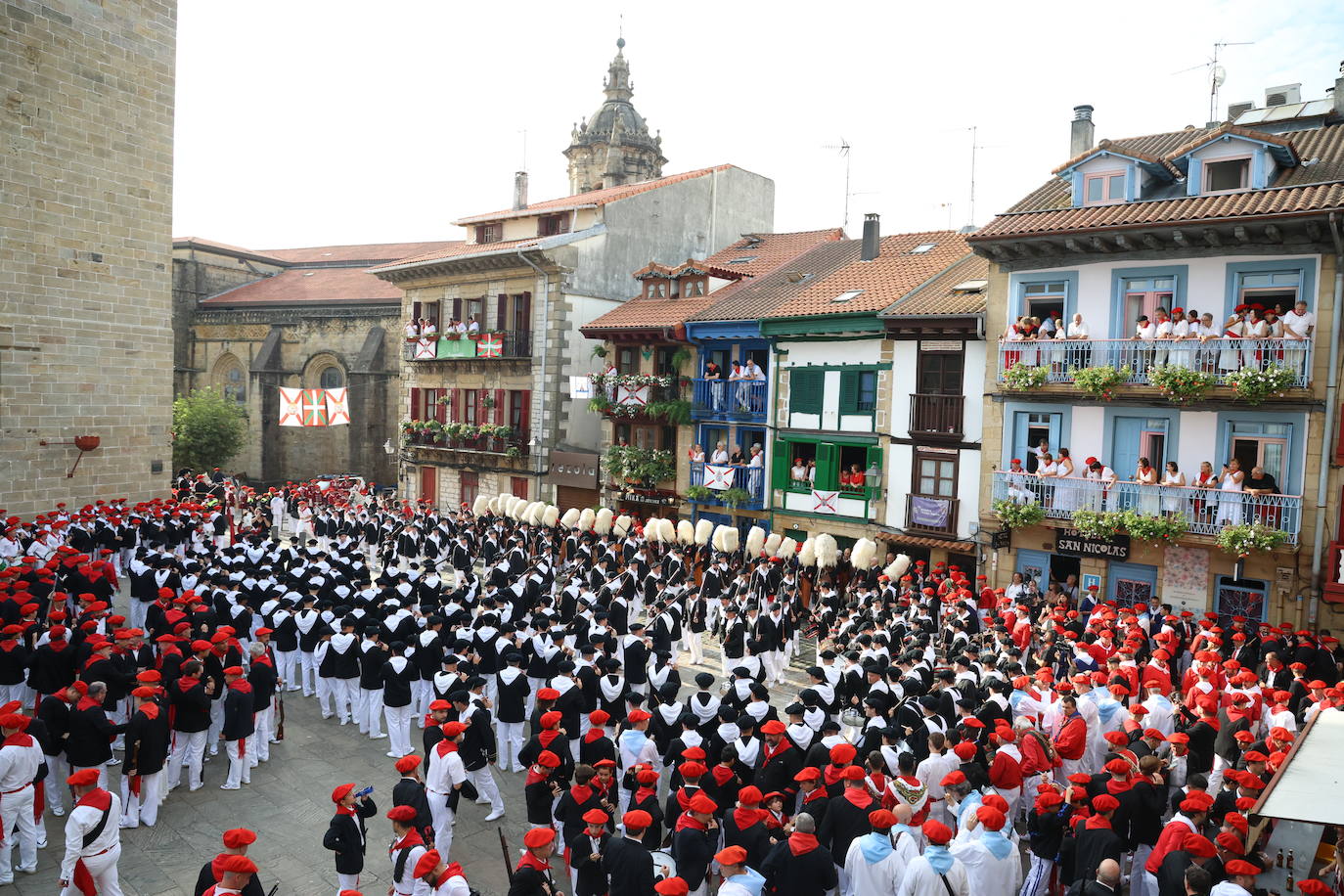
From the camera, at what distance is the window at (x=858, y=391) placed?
2402cm

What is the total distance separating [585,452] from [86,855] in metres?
23.3

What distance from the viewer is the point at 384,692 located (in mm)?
12602

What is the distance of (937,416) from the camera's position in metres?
22.2

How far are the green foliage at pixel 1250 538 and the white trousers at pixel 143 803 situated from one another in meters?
18.5

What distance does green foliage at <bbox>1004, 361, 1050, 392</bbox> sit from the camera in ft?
64.8

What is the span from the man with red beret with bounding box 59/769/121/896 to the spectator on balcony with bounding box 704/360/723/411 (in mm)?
20353

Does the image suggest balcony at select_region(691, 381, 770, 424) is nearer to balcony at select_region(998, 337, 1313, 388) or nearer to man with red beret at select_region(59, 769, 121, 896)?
balcony at select_region(998, 337, 1313, 388)

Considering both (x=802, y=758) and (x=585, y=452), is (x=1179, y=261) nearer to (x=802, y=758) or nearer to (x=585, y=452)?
(x=802, y=758)

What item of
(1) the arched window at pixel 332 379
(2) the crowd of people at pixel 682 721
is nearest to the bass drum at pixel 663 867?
(2) the crowd of people at pixel 682 721

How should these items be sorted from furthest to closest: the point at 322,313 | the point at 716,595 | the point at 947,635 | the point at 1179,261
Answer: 1. the point at 322,313
2. the point at 716,595
3. the point at 1179,261
4. the point at 947,635

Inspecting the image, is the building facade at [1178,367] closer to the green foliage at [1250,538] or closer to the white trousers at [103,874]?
the green foliage at [1250,538]

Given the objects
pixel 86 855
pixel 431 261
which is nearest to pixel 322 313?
pixel 431 261

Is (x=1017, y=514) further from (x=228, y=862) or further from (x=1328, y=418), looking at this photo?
(x=228, y=862)

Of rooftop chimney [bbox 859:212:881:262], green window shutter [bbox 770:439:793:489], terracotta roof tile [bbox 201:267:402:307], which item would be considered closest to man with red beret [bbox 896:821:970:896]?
green window shutter [bbox 770:439:793:489]
